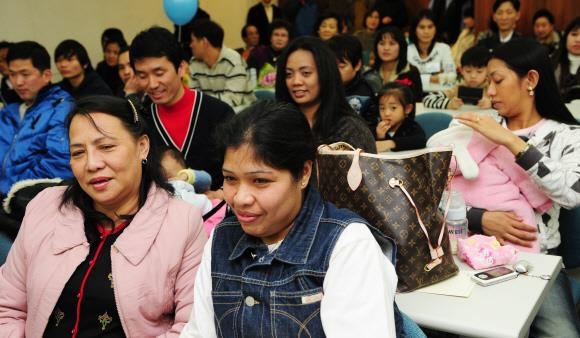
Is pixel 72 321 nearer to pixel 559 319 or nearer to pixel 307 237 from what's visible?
pixel 307 237

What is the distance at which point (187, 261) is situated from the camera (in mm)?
1589

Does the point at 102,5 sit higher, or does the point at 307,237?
the point at 102,5

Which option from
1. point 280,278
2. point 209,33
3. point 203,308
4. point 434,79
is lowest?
point 203,308

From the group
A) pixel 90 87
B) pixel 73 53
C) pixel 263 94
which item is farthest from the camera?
pixel 263 94

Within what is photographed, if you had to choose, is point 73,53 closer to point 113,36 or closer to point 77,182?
point 113,36

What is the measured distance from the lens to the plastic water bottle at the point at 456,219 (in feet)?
6.20

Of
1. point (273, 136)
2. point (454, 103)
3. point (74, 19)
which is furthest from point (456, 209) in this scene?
point (74, 19)

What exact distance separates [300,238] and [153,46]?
166 cm

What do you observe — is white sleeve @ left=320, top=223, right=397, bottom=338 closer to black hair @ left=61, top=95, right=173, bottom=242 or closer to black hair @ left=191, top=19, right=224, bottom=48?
black hair @ left=61, top=95, right=173, bottom=242

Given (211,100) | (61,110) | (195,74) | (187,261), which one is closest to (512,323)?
(187,261)

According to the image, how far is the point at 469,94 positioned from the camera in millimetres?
4277

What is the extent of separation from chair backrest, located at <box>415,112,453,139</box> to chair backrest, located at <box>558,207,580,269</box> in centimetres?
140

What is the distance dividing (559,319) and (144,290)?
1.28 meters

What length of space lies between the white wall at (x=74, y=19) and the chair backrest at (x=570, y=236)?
223 inches
